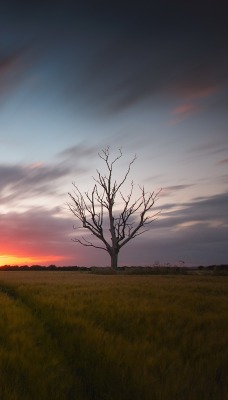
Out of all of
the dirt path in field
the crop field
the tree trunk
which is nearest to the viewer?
the dirt path in field

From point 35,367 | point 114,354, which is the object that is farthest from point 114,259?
point 35,367

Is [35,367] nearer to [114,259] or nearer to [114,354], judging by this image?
[114,354]

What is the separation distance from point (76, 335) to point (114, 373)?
205 cm

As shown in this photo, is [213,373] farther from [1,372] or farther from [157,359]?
[1,372]

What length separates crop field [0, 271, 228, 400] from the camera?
459 cm

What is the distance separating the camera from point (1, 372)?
496 centimetres

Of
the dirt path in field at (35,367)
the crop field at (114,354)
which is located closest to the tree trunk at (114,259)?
the crop field at (114,354)

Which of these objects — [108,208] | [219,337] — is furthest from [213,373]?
[108,208]

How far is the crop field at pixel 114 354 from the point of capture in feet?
15.1

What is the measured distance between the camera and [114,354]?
19.0 feet

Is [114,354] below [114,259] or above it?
below

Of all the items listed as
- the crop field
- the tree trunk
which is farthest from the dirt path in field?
the tree trunk

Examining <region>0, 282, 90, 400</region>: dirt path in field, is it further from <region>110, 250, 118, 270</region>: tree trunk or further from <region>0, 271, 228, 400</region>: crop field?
<region>110, 250, 118, 270</region>: tree trunk

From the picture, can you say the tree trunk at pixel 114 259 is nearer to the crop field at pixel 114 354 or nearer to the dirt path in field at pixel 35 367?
the crop field at pixel 114 354
